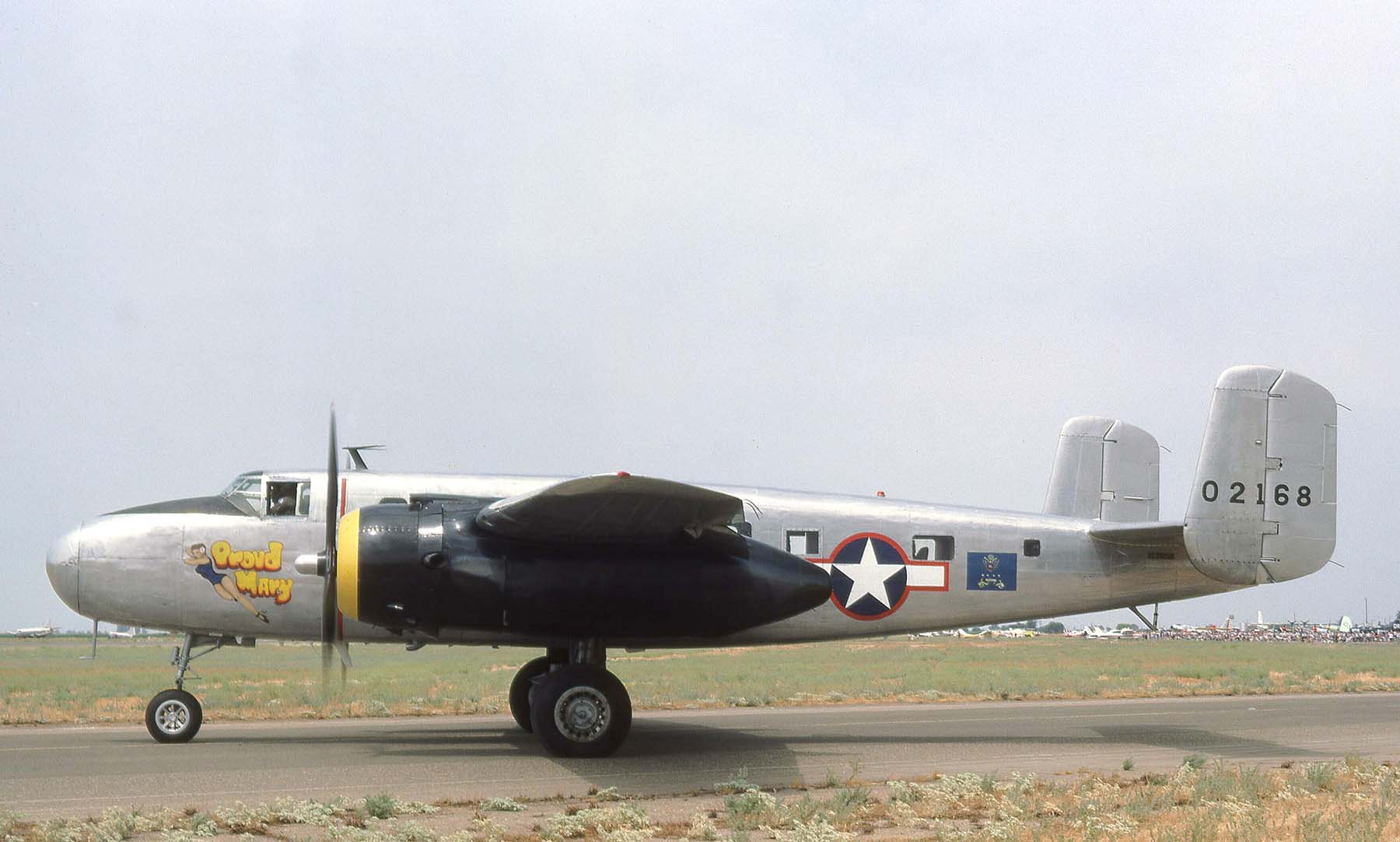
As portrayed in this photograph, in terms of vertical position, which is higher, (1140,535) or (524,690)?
(1140,535)

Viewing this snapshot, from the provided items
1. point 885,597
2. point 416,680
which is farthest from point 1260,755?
point 416,680

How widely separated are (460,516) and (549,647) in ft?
7.84

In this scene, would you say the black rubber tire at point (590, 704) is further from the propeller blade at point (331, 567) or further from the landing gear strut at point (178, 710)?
the landing gear strut at point (178, 710)

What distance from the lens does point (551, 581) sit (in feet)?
40.6

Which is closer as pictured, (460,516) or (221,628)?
(460,516)

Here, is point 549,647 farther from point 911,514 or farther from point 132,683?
point 132,683

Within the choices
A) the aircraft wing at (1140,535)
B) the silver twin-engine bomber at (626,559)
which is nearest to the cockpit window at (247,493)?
the silver twin-engine bomber at (626,559)

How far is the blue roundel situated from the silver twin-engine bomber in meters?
0.02

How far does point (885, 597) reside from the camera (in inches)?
564

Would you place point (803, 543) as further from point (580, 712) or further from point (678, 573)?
point (580, 712)

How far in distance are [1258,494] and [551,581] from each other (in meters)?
8.84

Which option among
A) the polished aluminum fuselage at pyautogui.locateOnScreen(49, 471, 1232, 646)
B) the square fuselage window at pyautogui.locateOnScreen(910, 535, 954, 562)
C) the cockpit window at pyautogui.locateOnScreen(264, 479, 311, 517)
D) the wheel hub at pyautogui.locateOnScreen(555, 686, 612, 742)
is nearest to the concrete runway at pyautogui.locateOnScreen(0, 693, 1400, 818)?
the wheel hub at pyautogui.locateOnScreen(555, 686, 612, 742)

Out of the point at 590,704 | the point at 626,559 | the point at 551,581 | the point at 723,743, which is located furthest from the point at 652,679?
the point at 551,581

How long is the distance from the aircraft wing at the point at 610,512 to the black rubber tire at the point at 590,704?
150 cm
